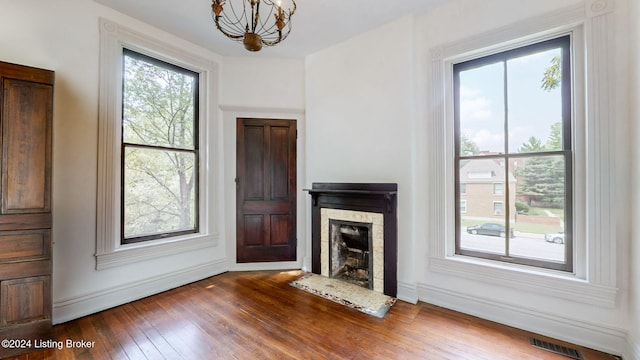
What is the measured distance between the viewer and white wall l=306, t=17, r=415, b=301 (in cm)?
271

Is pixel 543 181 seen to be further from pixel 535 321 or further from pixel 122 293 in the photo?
pixel 122 293

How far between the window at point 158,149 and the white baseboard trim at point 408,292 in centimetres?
266

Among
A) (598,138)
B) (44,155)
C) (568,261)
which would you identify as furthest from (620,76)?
(44,155)

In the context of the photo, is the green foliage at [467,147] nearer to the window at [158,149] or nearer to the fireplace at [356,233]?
the fireplace at [356,233]

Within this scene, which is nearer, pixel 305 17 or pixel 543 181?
pixel 543 181

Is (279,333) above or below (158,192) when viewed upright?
below

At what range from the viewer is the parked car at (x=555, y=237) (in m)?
2.12

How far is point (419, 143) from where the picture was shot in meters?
2.71

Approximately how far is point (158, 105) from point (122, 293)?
2110 mm

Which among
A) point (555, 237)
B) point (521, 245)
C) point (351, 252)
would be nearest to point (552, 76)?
point (555, 237)

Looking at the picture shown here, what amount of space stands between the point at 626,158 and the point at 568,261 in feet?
2.86

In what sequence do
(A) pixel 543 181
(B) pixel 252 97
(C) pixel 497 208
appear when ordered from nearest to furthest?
(A) pixel 543 181, (C) pixel 497 208, (B) pixel 252 97

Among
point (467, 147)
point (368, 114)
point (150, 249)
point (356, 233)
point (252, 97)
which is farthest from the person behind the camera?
point (252, 97)

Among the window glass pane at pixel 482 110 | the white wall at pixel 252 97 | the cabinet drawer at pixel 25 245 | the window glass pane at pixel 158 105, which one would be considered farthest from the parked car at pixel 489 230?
the cabinet drawer at pixel 25 245
